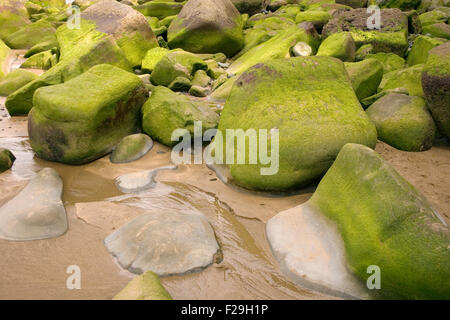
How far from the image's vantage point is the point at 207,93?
22.1 ft

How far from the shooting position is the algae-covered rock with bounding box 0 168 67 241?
9.25ft

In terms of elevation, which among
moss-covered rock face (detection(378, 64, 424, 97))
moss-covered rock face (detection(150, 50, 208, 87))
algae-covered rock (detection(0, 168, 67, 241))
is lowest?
moss-covered rock face (detection(150, 50, 208, 87))

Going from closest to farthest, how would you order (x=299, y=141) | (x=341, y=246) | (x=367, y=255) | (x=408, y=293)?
(x=408, y=293)
(x=367, y=255)
(x=341, y=246)
(x=299, y=141)

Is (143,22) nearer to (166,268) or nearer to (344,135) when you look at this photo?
(344,135)

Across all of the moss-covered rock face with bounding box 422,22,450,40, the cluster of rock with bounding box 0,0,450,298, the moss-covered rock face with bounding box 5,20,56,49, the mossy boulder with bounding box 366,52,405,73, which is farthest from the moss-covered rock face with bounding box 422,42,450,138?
the moss-covered rock face with bounding box 5,20,56,49

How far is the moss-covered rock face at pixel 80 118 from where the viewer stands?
4059 millimetres

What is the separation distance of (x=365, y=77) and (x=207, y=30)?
501cm

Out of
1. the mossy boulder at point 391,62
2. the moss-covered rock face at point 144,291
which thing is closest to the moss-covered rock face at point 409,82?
the mossy boulder at point 391,62

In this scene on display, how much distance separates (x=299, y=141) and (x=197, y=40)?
6.52m

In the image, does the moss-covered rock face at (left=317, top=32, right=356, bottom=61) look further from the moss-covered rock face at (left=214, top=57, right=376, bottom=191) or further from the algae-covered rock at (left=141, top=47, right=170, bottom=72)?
the algae-covered rock at (left=141, top=47, right=170, bottom=72)

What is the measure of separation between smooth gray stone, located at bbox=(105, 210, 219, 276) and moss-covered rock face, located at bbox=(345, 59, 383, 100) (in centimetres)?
324

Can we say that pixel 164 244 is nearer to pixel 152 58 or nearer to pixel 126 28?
pixel 152 58

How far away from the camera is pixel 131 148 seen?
4344 mm
